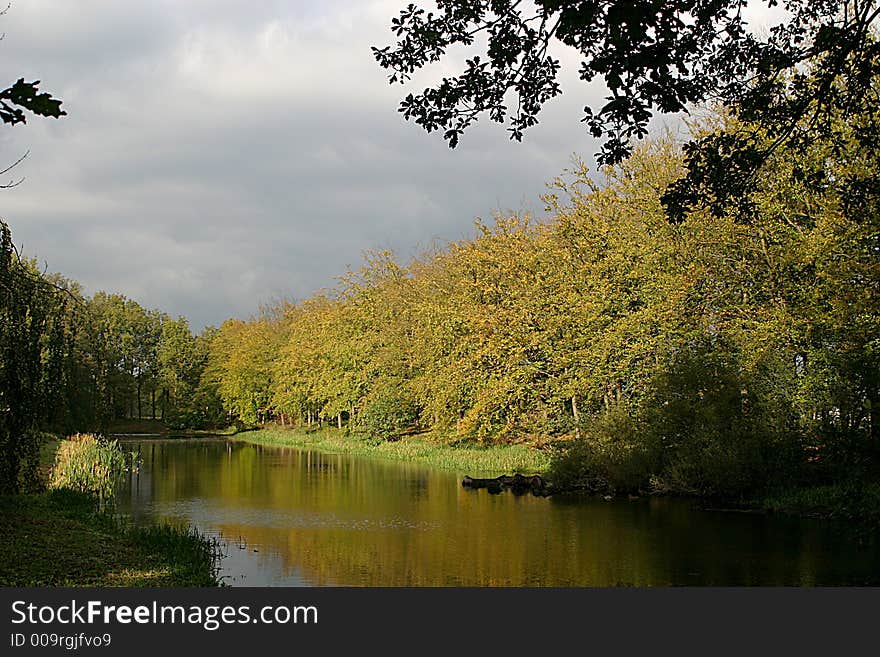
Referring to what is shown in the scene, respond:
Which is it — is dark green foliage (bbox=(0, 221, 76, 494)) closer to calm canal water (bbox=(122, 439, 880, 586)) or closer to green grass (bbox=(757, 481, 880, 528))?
calm canal water (bbox=(122, 439, 880, 586))

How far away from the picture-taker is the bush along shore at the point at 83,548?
8.48 meters

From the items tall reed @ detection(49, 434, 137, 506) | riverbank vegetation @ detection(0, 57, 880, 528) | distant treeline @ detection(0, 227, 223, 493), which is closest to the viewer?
distant treeline @ detection(0, 227, 223, 493)

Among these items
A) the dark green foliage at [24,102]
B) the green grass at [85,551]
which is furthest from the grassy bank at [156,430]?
the dark green foliage at [24,102]

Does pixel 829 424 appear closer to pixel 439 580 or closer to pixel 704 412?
pixel 704 412

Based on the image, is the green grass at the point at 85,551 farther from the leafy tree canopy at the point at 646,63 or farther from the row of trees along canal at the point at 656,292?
the leafy tree canopy at the point at 646,63

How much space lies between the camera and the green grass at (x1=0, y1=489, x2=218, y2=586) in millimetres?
8438

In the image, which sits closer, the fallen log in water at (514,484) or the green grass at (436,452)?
the fallen log in water at (514,484)

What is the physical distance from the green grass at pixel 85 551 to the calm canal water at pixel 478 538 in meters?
0.82

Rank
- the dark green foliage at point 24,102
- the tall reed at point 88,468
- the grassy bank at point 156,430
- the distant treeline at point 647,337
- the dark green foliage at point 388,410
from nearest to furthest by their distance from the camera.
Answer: the dark green foliage at point 24,102 → the distant treeline at point 647,337 → the tall reed at point 88,468 → the dark green foliage at point 388,410 → the grassy bank at point 156,430

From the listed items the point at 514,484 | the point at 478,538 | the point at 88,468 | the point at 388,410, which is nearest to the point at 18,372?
the point at 88,468

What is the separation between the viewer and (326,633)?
254 inches

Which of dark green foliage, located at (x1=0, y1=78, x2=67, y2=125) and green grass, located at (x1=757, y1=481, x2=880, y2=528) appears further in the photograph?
green grass, located at (x1=757, y1=481, x2=880, y2=528)

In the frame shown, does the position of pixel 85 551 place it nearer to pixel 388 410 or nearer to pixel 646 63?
pixel 646 63

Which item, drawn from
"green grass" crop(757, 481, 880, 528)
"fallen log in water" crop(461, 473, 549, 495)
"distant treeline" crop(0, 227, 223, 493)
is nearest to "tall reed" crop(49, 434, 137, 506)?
"distant treeline" crop(0, 227, 223, 493)
